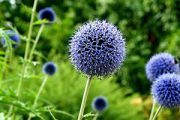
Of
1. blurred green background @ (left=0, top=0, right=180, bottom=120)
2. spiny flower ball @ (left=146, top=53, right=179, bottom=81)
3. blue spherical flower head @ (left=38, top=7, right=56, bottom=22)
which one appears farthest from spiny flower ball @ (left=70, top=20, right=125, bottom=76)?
blurred green background @ (left=0, top=0, right=180, bottom=120)

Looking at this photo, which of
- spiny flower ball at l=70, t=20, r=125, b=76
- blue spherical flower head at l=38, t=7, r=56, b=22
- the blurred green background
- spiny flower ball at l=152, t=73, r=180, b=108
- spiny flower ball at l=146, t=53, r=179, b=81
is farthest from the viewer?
the blurred green background

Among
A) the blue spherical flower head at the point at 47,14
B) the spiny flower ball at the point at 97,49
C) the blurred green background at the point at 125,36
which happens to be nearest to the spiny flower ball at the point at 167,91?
the spiny flower ball at the point at 97,49

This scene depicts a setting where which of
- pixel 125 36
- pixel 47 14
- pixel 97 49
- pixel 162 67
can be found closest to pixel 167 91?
pixel 162 67

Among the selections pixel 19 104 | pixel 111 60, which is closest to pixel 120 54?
pixel 111 60

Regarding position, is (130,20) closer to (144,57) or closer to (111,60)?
(144,57)

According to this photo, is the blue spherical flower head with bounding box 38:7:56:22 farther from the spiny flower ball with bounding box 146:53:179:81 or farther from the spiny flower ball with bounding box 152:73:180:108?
the spiny flower ball with bounding box 152:73:180:108

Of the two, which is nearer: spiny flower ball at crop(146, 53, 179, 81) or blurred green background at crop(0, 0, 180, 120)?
spiny flower ball at crop(146, 53, 179, 81)

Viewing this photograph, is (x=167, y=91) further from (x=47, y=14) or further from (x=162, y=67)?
(x=47, y=14)

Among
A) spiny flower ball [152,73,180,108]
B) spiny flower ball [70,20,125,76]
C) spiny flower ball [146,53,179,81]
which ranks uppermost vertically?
spiny flower ball [146,53,179,81]
